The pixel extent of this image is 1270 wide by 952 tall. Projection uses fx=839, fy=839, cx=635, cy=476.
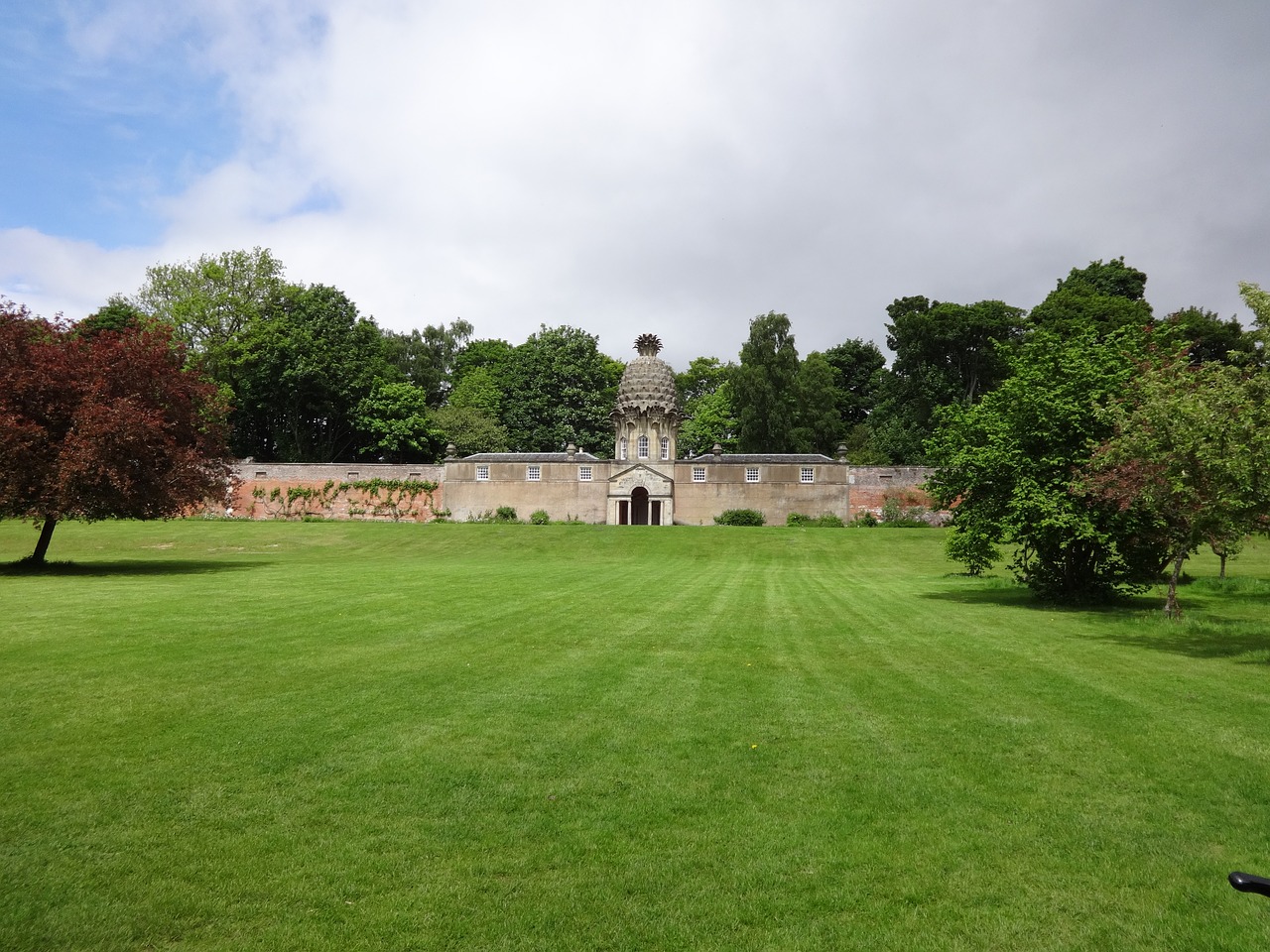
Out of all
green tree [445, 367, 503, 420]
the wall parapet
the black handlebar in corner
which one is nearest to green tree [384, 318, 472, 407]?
green tree [445, 367, 503, 420]

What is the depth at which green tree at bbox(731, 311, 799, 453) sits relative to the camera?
7225 cm

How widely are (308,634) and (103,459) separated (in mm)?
18489

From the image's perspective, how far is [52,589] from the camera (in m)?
20.9

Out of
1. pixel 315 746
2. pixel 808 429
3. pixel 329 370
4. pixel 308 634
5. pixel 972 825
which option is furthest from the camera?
pixel 808 429

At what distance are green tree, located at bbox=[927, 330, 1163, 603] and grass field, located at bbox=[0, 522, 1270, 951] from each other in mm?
4599

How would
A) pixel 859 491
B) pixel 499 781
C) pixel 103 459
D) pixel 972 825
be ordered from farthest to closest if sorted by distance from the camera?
pixel 859 491 < pixel 103 459 < pixel 499 781 < pixel 972 825

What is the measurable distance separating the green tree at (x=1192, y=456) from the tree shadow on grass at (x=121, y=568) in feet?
85.8

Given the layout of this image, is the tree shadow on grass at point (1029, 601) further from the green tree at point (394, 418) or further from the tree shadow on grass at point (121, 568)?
the green tree at point (394, 418)

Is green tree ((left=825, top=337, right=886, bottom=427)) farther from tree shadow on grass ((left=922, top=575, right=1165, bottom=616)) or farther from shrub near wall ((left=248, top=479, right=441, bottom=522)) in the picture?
tree shadow on grass ((left=922, top=575, right=1165, bottom=616))

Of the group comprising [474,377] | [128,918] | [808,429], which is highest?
[474,377]

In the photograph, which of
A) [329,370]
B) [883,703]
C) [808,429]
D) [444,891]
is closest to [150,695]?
[444,891]

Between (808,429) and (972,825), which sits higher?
(808,429)

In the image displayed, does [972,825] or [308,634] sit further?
[308,634]

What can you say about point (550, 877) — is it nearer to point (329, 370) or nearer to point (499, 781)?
point (499, 781)
